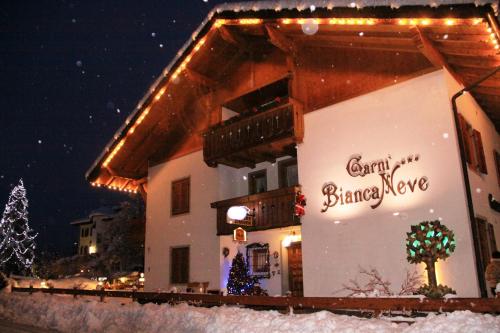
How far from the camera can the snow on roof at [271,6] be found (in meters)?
9.92

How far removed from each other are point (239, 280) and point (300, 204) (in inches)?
157

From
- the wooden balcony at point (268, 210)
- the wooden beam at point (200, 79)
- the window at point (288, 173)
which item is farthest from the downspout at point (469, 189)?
the wooden beam at point (200, 79)

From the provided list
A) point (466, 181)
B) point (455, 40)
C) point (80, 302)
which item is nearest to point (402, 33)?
point (455, 40)

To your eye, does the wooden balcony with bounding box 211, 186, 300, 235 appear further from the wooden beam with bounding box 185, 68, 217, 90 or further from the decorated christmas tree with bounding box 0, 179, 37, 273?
the decorated christmas tree with bounding box 0, 179, 37, 273

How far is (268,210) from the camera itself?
49.3ft

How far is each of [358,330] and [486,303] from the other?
82.2 inches

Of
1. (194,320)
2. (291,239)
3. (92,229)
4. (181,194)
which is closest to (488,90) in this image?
(291,239)

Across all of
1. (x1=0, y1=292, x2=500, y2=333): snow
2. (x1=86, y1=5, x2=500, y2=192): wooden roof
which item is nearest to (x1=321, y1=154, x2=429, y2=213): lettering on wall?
(x1=86, y1=5, x2=500, y2=192): wooden roof

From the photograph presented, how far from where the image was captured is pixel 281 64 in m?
15.9

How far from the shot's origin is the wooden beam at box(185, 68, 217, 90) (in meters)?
17.3

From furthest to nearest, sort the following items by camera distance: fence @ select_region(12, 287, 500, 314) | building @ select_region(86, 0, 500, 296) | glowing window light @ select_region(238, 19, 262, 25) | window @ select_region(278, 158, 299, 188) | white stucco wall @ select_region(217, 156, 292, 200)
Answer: white stucco wall @ select_region(217, 156, 292, 200), window @ select_region(278, 158, 299, 188), glowing window light @ select_region(238, 19, 262, 25), building @ select_region(86, 0, 500, 296), fence @ select_region(12, 287, 500, 314)

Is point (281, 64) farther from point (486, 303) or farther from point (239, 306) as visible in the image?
point (486, 303)

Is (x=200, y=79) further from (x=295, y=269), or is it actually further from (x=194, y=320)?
(x=194, y=320)

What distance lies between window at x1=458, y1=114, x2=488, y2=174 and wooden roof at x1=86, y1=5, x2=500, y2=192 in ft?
5.00
